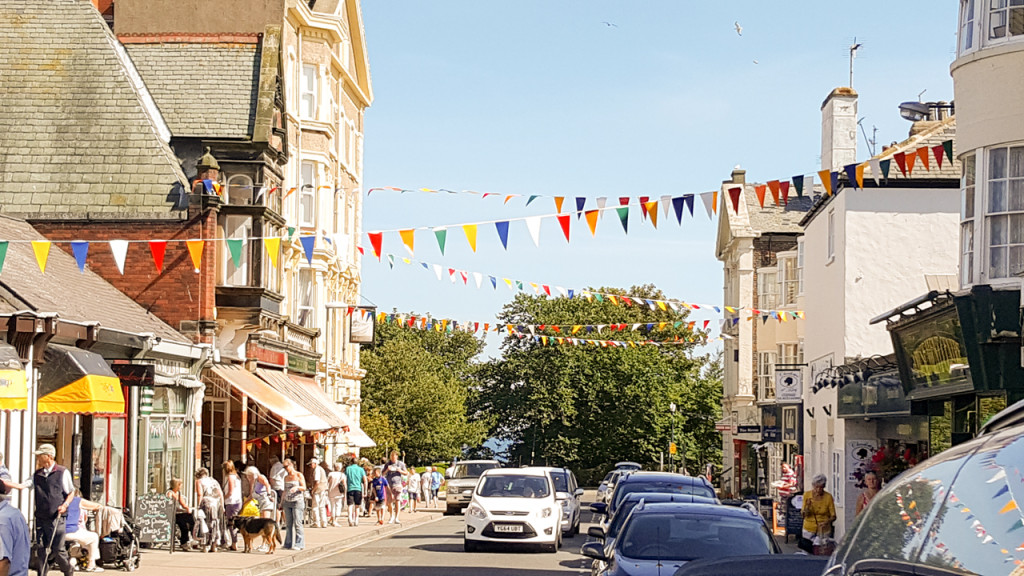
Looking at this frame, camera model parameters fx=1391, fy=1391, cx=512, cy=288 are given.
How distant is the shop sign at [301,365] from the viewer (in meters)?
38.3

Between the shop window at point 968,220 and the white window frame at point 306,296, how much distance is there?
2528 centimetres

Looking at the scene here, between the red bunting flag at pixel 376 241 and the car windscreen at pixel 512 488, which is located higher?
the red bunting flag at pixel 376 241

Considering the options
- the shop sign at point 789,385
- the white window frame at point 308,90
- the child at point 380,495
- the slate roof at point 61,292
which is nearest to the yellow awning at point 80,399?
the slate roof at point 61,292

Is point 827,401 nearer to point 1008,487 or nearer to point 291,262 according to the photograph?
point 291,262

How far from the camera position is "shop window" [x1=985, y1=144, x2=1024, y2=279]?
18.4 m

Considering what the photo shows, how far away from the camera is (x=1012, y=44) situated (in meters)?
18.2

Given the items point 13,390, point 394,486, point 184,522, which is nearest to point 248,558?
point 184,522

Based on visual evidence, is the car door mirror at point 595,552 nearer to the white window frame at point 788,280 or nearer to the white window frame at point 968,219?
the white window frame at point 968,219

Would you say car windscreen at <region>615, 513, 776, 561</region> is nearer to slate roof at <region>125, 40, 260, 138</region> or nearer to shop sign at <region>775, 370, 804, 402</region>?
slate roof at <region>125, 40, 260, 138</region>

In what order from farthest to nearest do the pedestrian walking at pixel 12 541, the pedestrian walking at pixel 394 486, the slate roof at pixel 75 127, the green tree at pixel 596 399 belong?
1. the green tree at pixel 596 399
2. the pedestrian walking at pixel 394 486
3. the slate roof at pixel 75 127
4. the pedestrian walking at pixel 12 541

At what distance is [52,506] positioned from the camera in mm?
17203

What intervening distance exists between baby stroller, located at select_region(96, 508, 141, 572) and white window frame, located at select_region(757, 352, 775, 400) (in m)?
36.3

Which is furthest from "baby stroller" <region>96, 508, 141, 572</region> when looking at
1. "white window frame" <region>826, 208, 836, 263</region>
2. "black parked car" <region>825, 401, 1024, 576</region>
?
"white window frame" <region>826, 208, 836, 263</region>

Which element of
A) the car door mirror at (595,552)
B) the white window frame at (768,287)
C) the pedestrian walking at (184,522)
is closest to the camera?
the car door mirror at (595,552)
